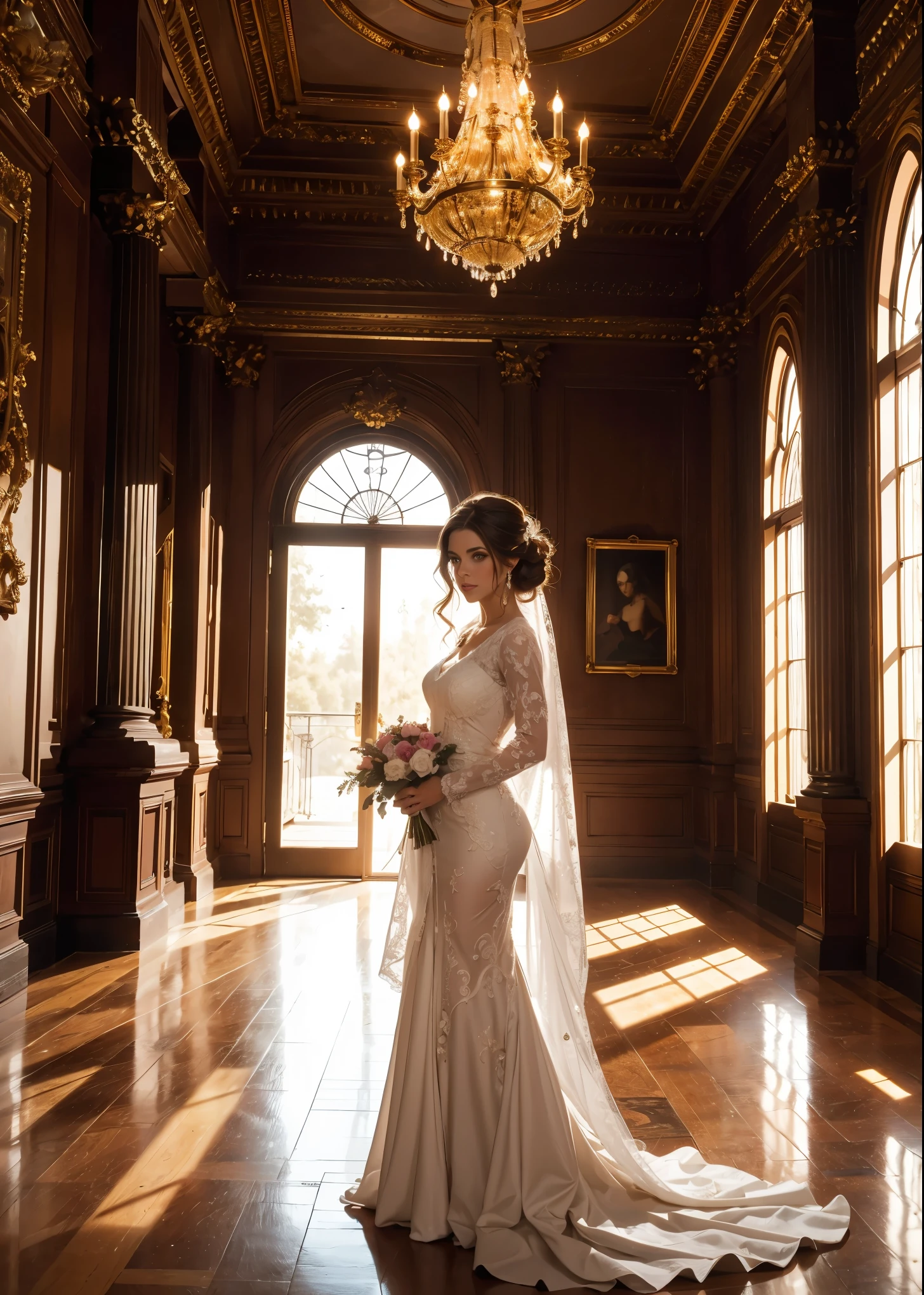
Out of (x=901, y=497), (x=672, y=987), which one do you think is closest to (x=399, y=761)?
(x=672, y=987)

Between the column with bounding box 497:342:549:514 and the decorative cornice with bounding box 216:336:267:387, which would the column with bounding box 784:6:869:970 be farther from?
the decorative cornice with bounding box 216:336:267:387

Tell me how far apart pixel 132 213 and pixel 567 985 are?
5.27 m

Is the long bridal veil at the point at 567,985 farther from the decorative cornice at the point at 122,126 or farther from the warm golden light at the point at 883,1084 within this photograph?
the decorative cornice at the point at 122,126

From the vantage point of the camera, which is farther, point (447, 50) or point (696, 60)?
point (447, 50)

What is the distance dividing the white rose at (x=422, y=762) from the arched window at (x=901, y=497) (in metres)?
3.55

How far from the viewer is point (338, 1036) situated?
14.4ft

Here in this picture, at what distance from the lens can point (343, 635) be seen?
348 inches

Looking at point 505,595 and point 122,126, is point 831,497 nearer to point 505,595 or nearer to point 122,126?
point 505,595

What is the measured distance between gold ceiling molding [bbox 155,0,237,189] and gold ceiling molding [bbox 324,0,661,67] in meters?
0.89

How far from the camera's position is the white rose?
2674 mm

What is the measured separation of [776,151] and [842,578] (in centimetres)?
359

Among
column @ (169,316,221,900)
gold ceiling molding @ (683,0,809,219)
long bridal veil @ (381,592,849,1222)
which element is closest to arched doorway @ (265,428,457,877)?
column @ (169,316,221,900)

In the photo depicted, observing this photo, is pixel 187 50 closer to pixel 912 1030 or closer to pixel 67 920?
pixel 67 920

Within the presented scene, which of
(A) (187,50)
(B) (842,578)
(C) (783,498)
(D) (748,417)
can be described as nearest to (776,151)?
(D) (748,417)
